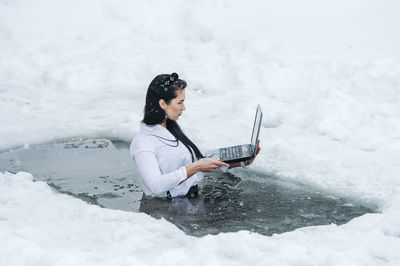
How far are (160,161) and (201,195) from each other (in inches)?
23.8

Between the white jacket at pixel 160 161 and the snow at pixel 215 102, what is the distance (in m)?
0.33

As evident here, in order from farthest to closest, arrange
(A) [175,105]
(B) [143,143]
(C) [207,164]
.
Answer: (A) [175,105], (B) [143,143], (C) [207,164]

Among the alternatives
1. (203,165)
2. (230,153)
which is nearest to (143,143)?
(203,165)

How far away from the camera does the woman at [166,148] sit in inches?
160

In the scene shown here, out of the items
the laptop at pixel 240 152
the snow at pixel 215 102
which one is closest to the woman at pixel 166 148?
the laptop at pixel 240 152

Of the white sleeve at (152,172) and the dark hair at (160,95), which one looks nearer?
the white sleeve at (152,172)

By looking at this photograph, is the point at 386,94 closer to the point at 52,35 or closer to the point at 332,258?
the point at 332,258

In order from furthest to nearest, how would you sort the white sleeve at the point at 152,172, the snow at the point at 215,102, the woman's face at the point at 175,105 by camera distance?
the woman's face at the point at 175,105, the white sleeve at the point at 152,172, the snow at the point at 215,102

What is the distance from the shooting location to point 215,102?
7.69 meters

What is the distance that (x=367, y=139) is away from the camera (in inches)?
230

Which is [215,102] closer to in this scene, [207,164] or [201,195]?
[201,195]

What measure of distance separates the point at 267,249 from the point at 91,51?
760 centimetres

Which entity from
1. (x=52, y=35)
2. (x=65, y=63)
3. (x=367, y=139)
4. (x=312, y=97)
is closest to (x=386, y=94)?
(x=312, y=97)

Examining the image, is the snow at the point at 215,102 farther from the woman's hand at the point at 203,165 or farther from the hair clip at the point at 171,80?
the hair clip at the point at 171,80
